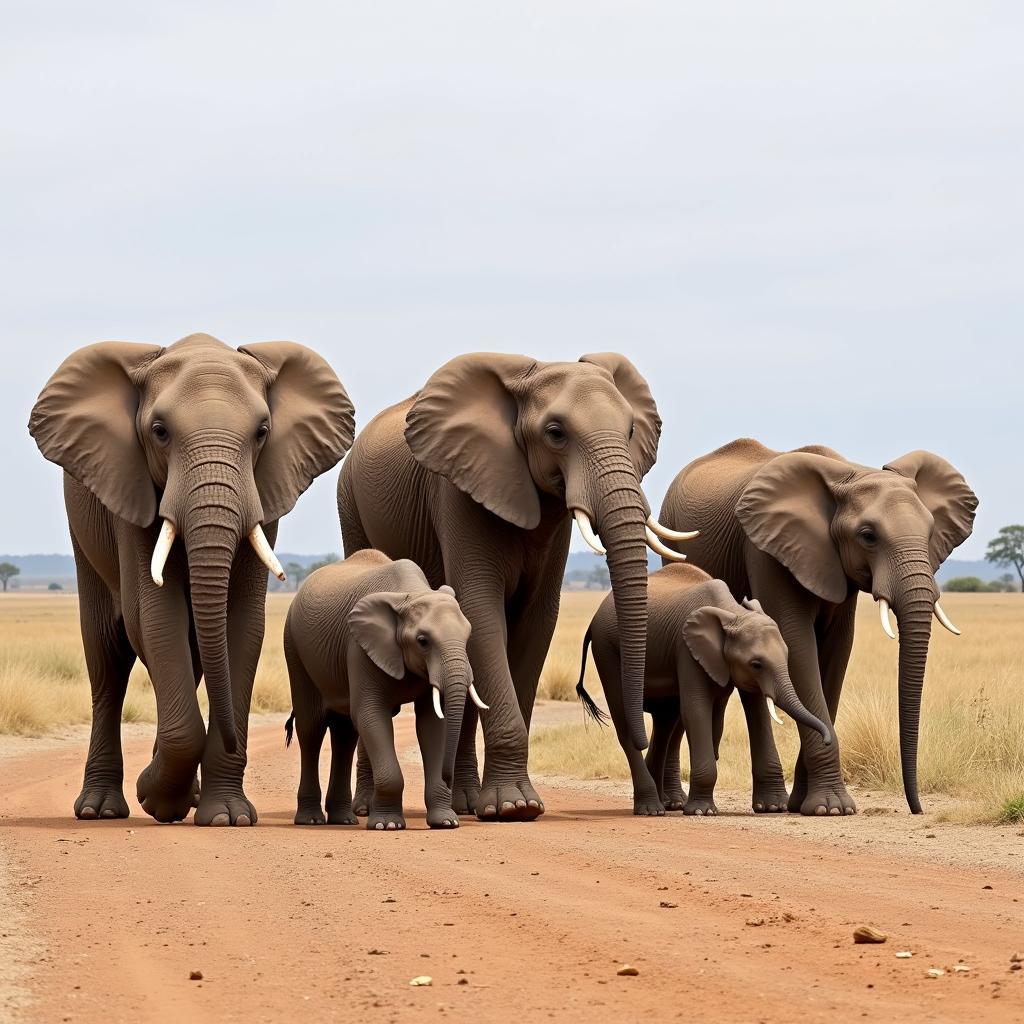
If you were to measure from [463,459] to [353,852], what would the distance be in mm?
3545

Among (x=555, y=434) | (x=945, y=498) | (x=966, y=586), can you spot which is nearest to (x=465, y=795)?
(x=555, y=434)

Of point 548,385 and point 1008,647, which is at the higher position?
point 548,385

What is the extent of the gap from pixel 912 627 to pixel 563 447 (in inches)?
111

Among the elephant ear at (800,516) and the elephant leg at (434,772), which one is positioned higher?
the elephant ear at (800,516)

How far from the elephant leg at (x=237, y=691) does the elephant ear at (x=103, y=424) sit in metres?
0.77

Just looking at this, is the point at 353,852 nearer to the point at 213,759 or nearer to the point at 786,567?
the point at 213,759

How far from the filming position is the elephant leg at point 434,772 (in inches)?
508

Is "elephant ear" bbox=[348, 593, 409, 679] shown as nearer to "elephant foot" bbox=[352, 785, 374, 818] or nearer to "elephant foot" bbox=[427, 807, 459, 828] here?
"elephant foot" bbox=[427, 807, 459, 828]

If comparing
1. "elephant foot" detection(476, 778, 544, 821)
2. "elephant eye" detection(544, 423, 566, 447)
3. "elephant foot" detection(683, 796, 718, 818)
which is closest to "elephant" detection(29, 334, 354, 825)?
"elephant eye" detection(544, 423, 566, 447)

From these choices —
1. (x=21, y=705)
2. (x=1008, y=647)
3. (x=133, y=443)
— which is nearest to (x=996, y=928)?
(x=133, y=443)

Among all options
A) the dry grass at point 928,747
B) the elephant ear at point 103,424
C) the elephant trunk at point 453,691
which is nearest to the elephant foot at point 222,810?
the elephant trunk at point 453,691

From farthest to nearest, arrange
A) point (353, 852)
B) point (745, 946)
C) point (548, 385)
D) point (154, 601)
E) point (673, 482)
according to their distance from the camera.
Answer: point (673, 482) < point (548, 385) < point (154, 601) < point (353, 852) < point (745, 946)

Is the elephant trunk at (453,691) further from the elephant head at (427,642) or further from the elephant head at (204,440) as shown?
the elephant head at (204,440)

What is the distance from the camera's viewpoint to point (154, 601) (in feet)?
42.6
